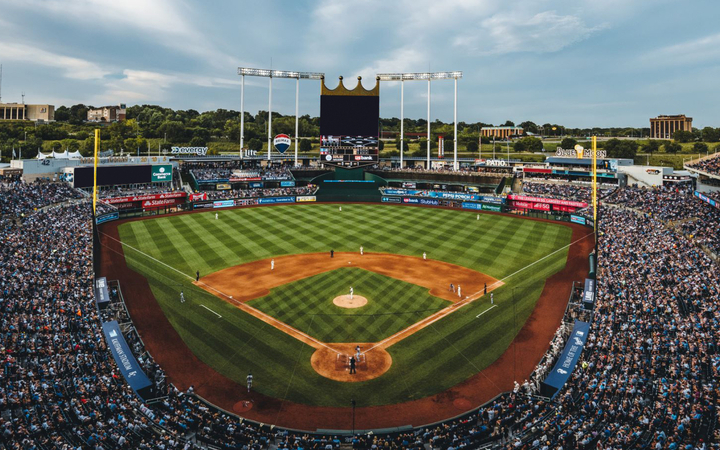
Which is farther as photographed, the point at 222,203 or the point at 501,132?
the point at 501,132

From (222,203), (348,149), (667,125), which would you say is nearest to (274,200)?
(222,203)

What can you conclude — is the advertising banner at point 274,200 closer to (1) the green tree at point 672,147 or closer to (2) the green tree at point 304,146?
(2) the green tree at point 304,146

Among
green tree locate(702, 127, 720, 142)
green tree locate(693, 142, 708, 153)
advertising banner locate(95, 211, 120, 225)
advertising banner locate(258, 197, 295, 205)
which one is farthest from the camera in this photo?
green tree locate(702, 127, 720, 142)

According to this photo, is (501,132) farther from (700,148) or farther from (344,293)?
(344,293)

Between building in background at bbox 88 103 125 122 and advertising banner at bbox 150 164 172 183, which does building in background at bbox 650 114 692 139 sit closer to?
advertising banner at bbox 150 164 172 183

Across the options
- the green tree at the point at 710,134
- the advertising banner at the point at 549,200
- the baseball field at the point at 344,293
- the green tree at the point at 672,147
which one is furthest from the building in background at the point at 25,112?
the green tree at the point at 710,134

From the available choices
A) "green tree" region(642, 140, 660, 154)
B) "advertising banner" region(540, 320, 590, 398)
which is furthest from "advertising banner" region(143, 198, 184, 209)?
"green tree" region(642, 140, 660, 154)

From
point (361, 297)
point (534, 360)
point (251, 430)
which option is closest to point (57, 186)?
point (361, 297)
